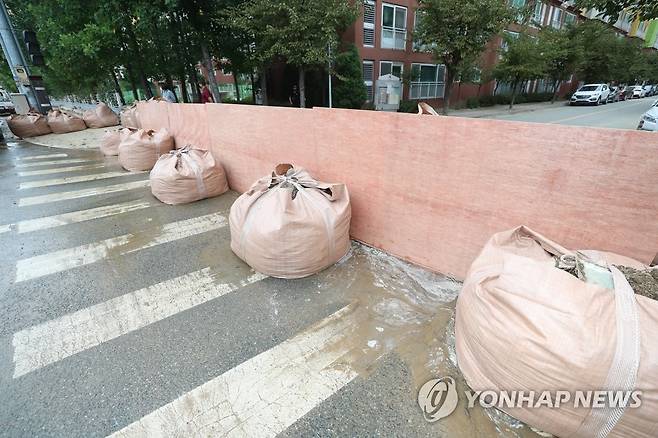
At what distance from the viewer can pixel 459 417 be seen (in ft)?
4.88

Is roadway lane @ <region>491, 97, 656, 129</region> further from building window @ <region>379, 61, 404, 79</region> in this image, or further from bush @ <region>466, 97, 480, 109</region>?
building window @ <region>379, 61, 404, 79</region>

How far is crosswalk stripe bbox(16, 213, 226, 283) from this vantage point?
279 cm

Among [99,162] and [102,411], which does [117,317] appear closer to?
[102,411]

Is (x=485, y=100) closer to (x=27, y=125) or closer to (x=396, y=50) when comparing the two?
(x=396, y=50)

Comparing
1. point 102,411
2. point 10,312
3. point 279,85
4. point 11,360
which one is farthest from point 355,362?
point 279,85

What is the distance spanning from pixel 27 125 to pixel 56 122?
2.45 ft

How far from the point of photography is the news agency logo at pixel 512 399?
1176 mm

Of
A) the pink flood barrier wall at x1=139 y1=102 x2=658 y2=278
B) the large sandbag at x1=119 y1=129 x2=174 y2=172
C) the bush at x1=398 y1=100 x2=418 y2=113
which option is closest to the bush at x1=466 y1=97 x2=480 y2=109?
the bush at x1=398 y1=100 x2=418 y2=113

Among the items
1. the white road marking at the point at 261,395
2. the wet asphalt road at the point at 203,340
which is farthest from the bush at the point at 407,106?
the white road marking at the point at 261,395

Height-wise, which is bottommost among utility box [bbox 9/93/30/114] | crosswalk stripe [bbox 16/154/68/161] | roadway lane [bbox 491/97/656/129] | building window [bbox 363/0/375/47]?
roadway lane [bbox 491/97/656/129]

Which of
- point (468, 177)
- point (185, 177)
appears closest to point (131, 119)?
point (185, 177)

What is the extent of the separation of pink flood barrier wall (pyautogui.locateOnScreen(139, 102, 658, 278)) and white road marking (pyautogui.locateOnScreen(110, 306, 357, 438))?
4.22ft

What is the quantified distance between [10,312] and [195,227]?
1658mm

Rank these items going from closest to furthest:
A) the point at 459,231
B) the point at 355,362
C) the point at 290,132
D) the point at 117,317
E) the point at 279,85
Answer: the point at 355,362 < the point at 117,317 < the point at 459,231 < the point at 290,132 < the point at 279,85
